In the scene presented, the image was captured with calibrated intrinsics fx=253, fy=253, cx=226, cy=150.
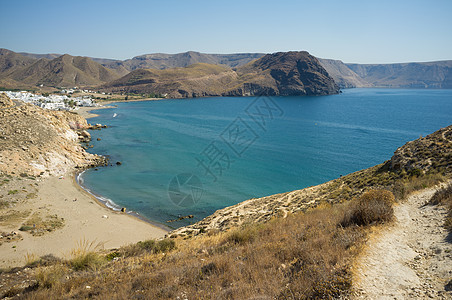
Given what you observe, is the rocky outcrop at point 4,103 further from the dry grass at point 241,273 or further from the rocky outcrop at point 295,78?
the rocky outcrop at point 295,78

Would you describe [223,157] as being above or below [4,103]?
below

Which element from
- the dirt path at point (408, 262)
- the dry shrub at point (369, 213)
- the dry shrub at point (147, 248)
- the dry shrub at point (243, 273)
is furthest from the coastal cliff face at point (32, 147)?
the dirt path at point (408, 262)

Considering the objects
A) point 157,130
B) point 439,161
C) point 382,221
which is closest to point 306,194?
point 439,161

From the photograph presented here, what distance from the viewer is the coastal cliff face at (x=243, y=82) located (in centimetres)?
16788

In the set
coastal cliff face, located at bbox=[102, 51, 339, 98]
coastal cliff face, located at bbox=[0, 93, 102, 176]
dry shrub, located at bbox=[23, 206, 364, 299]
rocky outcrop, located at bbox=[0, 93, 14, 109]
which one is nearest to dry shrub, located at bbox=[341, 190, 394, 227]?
dry shrub, located at bbox=[23, 206, 364, 299]

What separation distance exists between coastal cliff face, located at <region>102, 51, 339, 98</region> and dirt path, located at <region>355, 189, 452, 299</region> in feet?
512

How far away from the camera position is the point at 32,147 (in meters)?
29.0

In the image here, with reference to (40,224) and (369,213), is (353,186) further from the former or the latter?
(40,224)

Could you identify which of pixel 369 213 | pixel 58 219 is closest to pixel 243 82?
pixel 58 219

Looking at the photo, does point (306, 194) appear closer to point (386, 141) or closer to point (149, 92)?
point (386, 141)

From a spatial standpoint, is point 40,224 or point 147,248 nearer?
point 147,248

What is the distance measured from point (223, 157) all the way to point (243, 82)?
143795 mm

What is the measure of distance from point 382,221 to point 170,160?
114ft

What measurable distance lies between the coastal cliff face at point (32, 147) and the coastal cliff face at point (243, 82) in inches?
4882
